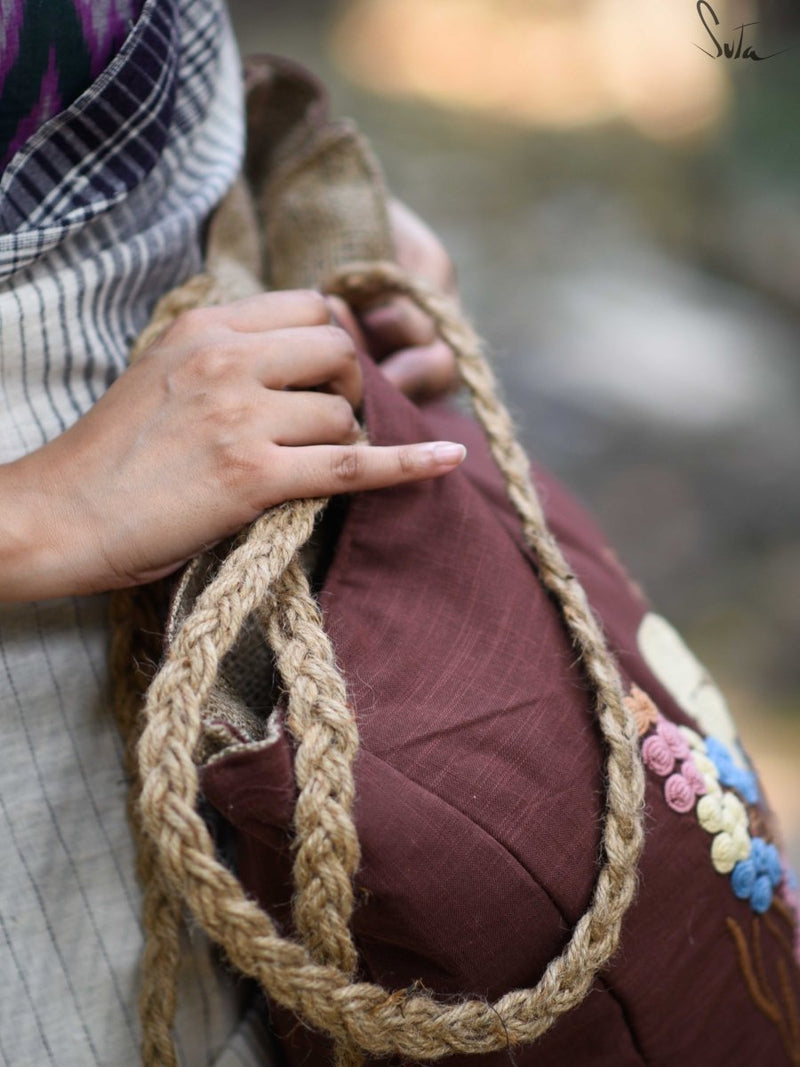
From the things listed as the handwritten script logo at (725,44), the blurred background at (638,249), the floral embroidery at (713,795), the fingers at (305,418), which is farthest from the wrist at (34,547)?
the blurred background at (638,249)

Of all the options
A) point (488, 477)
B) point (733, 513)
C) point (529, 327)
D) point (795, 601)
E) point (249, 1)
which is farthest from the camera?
point (249, 1)

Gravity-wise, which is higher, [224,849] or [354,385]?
[354,385]

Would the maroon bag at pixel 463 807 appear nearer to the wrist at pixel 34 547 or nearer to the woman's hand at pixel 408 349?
the wrist at pixel 34 547

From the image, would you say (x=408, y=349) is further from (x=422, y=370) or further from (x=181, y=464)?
(x=181, y=464)

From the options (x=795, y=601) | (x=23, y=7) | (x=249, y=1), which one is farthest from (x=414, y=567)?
(x=249, y=1)

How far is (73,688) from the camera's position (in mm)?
529

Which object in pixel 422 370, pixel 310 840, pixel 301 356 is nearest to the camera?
pixel 310 840

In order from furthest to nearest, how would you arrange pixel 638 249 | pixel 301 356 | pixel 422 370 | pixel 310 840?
pixel 638 249
pixel 422 370
pixel 301 356
pixel 310 840

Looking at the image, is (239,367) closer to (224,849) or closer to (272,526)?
(272,526)

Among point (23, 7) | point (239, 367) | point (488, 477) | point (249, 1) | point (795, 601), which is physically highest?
point (23, 7)

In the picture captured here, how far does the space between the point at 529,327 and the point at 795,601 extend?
3.47 feet

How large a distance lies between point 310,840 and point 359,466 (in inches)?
7.4

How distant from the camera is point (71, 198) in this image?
1.76 ft

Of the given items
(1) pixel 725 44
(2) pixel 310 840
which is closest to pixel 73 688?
(2) pixel 310 840
